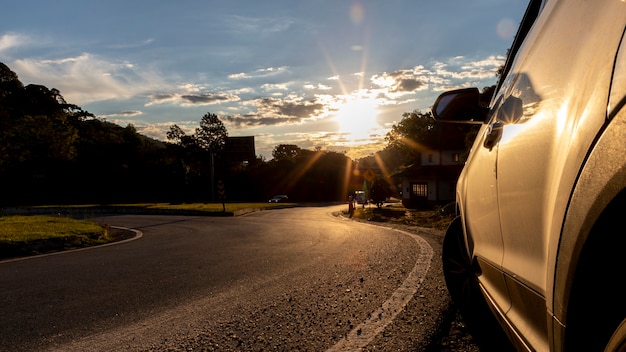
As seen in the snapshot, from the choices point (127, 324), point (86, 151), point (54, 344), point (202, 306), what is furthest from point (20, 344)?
point (86, 151)

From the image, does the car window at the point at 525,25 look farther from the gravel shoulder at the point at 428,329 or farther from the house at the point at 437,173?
the house at the point at 437,173

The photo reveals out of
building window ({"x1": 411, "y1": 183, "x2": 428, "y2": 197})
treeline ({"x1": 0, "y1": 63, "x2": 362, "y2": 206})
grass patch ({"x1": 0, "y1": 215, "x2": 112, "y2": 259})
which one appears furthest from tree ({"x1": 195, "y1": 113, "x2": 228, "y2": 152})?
grass patch ({"x1": 0, "y1": 215, "x2": 112, "y2": 259})

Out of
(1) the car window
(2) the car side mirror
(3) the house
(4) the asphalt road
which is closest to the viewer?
(1) the car window

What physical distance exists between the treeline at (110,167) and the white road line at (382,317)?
45570 millimetres

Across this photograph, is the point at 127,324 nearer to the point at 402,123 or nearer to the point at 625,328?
the point at 625,328

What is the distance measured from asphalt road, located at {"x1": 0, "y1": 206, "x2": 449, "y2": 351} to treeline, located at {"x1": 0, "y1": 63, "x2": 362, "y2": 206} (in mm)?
43661

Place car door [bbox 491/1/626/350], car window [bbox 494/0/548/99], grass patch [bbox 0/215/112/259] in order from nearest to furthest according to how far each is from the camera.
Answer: car door [bbox 491/1/626/350]
car window [bbox 494/0/548/99]
grass patch [bbox 0/215/112/259]

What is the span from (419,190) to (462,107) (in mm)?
42244

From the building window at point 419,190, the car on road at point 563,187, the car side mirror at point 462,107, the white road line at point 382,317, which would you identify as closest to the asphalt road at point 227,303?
the white road line at point 382,317

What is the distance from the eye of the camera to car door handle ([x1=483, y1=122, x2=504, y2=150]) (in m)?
2.39

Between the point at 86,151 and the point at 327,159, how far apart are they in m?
43.2

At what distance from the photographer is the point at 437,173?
4244 cm

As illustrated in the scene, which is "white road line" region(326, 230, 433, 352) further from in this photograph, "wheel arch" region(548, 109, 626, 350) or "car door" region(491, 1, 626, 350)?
"wheel arch" region(548, 109, 626, 350)

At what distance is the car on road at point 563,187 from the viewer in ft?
3.67
